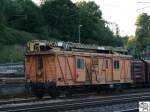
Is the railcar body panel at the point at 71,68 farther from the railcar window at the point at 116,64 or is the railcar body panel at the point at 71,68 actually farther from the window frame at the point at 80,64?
the railcar window at the point at 116,64

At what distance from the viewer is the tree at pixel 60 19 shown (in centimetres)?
9169

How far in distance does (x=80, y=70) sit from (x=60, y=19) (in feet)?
196

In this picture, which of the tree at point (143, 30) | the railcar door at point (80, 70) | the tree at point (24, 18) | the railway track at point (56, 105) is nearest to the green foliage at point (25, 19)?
the tree at point (24, 18)

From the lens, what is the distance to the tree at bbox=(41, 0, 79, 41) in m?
91.7

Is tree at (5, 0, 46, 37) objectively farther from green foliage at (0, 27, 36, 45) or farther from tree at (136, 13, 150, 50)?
tree at (136, 13, 150, 50)

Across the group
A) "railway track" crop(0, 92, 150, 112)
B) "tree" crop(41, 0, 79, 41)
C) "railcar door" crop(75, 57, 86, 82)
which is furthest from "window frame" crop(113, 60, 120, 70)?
"tree" crop(41, 0, 79, 41)

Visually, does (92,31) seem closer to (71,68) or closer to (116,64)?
(116,64)

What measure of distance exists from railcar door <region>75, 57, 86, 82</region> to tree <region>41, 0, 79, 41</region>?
5717 cm

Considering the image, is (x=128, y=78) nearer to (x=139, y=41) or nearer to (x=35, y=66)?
(x=35, y=66)

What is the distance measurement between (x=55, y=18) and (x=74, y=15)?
4.15m

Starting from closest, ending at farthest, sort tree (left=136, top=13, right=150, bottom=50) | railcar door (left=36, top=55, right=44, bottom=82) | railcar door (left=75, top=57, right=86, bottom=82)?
1. railcar door (left=36, top=55, right=44, bottom=82)
2. railcar door (left=75, top=57, right=86, bottom=82)
3. tree (left=136, top=13, right=150, bottom=50)

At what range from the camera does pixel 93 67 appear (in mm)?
34344

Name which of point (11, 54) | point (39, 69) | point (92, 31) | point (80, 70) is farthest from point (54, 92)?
point (92, 31)

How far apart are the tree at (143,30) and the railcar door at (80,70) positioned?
91747mm
